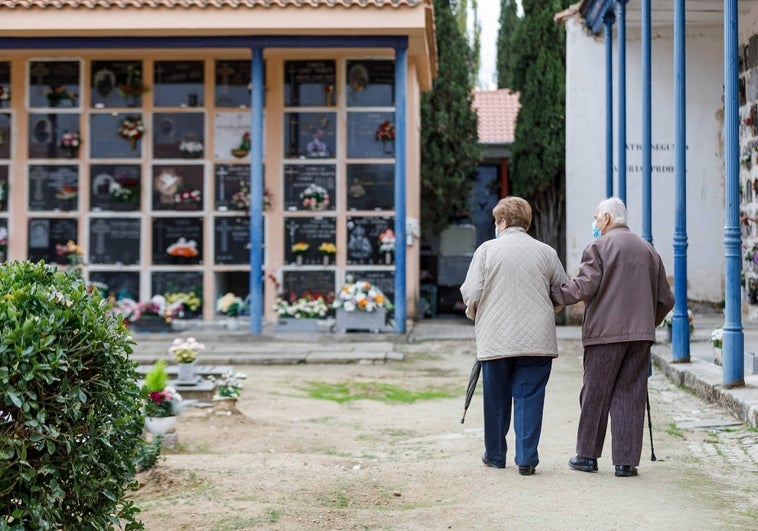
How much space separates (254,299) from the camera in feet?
41.6

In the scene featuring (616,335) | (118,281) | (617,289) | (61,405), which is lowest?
(61,405)

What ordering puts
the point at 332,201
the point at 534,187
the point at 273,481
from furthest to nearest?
the point at 534,187
the point at 332,201
the point at 273,481

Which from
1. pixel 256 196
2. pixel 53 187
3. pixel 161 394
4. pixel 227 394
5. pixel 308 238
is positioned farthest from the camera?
pixel 53 187

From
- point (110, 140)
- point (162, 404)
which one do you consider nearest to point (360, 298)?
point (110, 140)

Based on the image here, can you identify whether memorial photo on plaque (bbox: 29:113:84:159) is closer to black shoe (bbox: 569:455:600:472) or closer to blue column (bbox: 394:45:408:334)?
blue column (bbox: 394:45:408:334)

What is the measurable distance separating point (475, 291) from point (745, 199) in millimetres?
8325

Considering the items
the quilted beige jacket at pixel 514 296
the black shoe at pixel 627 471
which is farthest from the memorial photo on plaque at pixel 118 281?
the black shoe at pixel 627 471

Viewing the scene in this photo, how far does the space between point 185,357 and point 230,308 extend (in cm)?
521

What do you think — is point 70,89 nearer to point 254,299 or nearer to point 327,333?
point 254,299

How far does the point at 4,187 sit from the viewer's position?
13.8 meters

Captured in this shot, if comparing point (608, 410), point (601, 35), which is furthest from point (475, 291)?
point (601, 35)

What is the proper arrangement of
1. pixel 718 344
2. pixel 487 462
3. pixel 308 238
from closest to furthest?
pixel 487 462 → pixel 718 344 → pixel 308 238

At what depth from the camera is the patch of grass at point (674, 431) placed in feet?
21.8

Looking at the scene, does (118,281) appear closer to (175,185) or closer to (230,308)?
(175,185)
